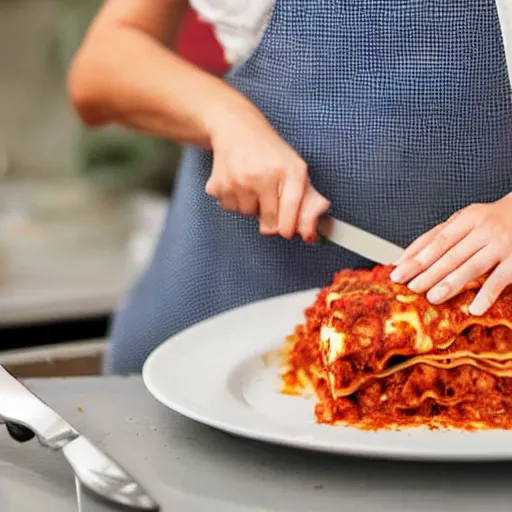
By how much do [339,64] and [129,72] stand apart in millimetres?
199


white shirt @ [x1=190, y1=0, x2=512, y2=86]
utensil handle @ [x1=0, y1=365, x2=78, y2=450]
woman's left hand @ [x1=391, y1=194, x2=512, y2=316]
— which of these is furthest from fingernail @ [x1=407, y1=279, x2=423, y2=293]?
white shirt @ [x1=190, y1=0, x2=512, y2=86]

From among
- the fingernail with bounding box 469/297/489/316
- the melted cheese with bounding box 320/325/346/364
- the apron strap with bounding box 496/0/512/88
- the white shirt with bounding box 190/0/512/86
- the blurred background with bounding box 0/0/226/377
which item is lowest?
the blurred background with bounding box 0/0/226/377

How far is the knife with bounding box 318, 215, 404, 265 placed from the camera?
0.88 m

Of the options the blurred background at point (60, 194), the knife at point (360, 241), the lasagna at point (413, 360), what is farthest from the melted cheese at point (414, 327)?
the blurred background at point (60, 194)

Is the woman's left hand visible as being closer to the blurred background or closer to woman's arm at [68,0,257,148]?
woman's arm at [68,0,257,148]

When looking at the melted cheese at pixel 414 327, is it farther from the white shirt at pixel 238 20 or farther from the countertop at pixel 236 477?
the white shirt at pixel 238 20

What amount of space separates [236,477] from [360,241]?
28 cm

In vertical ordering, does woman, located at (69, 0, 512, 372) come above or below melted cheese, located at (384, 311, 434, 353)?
above

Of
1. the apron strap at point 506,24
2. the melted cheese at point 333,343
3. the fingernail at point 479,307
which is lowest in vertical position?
the melted cheese at point 333,343

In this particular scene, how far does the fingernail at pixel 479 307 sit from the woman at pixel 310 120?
6.2 inches

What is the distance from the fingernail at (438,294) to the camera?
74 centimetres

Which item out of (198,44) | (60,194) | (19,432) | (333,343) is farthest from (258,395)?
(60,194)

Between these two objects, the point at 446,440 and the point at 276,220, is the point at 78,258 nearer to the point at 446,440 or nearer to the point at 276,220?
the point at 276,220

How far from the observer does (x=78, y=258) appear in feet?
6.56
